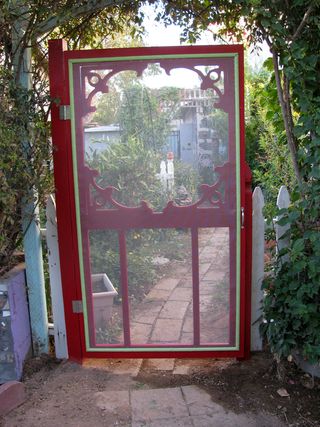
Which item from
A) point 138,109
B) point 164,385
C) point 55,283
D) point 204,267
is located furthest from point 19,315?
point 138,109

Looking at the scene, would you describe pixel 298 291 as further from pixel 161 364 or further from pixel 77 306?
pixel 77 306

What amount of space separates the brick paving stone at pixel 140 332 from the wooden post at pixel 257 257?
0.75 metres

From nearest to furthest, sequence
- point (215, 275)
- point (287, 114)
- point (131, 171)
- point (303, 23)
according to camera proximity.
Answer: point (303, 23), point (287, 114), point (131, 171), point (215, 275)

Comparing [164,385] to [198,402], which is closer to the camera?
[198,402]

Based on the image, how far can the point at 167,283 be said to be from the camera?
128 inches

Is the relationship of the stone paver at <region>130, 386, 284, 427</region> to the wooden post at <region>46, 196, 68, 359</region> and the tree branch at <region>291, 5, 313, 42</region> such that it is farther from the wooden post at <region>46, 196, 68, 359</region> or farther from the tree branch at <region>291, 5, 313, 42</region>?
the tree branch at <region>291, 5, 313, 42</region>

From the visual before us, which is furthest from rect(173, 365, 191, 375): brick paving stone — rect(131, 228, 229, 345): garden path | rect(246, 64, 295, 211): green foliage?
rect(246, 64, 295, 211): green foliage

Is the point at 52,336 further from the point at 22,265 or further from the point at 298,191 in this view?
the point at 298,191

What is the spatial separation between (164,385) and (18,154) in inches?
68.9

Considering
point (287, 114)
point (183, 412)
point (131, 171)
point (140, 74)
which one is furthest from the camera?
point (131, 171)

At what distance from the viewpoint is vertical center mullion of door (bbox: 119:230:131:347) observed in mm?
3205

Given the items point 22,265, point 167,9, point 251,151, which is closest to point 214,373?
point 22,265

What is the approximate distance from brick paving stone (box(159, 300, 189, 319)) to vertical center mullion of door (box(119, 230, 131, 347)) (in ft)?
0.81

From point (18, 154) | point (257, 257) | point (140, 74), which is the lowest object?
point (257, 257)
